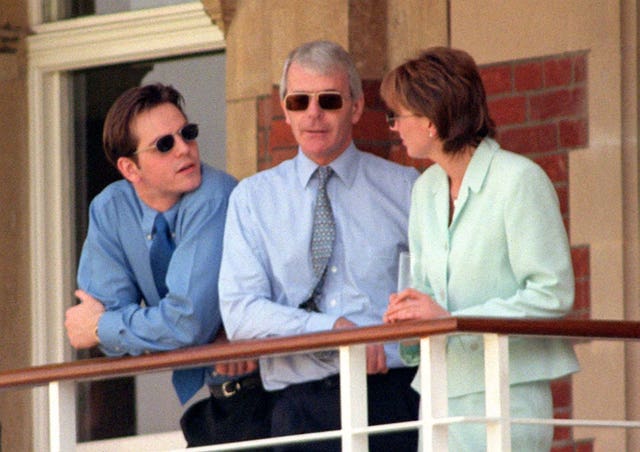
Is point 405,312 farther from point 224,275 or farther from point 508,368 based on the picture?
point 224,275

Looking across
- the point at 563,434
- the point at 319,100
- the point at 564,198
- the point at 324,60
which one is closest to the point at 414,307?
the point at 319,100

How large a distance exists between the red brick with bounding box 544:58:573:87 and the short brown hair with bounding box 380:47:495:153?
1.55m

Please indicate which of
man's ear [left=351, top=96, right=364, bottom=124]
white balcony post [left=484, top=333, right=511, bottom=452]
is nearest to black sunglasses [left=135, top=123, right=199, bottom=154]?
man's ear [left=351, top=96, right=364, bottom=124]

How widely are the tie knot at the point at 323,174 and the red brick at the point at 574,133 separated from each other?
1205 millimetres

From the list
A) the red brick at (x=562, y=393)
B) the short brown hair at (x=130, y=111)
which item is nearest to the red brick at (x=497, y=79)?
the red brick at (x=562, y=393)

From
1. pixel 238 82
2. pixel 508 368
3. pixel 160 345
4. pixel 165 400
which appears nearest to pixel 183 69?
pixel 238 82

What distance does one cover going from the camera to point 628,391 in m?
5.76

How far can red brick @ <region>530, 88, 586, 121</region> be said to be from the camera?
19.5 ft

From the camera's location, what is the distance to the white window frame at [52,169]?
7.71m

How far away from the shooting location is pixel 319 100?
16.2 feet

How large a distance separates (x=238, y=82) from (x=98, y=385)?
188cm

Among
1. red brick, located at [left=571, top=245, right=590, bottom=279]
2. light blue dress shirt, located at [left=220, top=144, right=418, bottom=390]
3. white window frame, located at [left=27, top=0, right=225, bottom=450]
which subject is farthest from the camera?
white window frame, located at [left=27, top=0, right=225, bottom=450]

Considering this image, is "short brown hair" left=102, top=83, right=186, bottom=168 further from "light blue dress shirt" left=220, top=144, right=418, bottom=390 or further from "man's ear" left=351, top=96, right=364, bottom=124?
"man's ear" left=351, top=96, right=364, bottom=124

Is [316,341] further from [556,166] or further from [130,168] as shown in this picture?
[556,166]
